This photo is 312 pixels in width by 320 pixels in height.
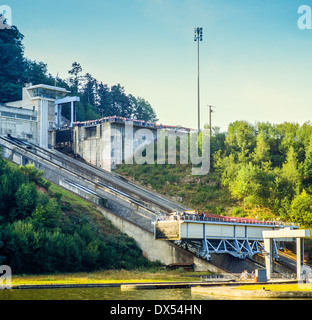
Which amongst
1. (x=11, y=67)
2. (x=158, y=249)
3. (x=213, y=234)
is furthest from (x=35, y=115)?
(x=213, y=234)

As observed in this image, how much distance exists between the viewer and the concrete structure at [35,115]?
97.1 m

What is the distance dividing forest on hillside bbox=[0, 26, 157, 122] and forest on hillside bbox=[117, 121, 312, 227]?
39.3 metres

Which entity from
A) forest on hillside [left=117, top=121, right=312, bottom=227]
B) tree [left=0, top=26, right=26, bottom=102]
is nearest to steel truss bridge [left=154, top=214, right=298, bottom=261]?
forest on hillside [left=117, top=121, right=312, bottom=227]

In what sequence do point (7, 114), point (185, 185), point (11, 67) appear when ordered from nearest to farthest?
point (185, 185) → point (7, 114) → point (11, 67)

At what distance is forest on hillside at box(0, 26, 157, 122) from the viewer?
387ft

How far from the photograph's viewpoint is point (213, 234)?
5797 centimetres

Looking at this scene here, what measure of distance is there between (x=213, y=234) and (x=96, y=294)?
23.7 meters

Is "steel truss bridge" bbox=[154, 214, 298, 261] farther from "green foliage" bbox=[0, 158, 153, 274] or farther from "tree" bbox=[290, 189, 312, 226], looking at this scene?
"tree" bbox=[290, 189, 312, 226]

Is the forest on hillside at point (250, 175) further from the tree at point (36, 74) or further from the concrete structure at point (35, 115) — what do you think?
the tree at point (36, 74)

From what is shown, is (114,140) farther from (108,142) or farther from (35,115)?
(35,115)

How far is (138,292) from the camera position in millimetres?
38188

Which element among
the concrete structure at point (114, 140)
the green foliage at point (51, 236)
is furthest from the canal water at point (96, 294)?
the concrete structure at point (114, 140)

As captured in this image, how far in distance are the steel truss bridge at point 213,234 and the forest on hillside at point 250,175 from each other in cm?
1202
